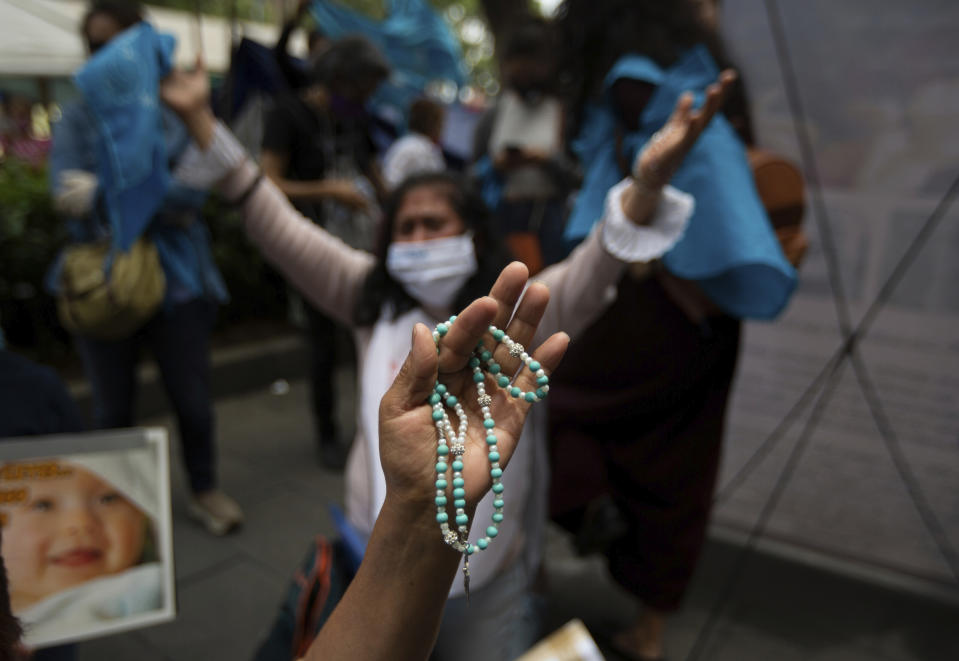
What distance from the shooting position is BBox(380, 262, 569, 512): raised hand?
2.15ft

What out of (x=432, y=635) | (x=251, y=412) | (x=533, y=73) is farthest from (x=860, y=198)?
(x=251, y=412)

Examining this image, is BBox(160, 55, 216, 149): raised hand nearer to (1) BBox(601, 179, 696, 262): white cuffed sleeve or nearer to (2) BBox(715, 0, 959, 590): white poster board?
(1) BBox(601, 179, 696, 262): white cuffed sleeve

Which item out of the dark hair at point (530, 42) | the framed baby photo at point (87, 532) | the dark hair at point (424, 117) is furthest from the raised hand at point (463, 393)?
the dark hair at point (424, 117)

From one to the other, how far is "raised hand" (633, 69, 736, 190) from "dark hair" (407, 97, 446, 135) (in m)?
2.82

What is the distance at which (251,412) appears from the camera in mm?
4215

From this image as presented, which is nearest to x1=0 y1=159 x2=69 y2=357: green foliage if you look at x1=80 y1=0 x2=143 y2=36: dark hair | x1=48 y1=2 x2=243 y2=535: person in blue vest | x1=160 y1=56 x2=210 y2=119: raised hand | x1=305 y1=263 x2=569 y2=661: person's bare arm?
x1=48 y1=2 x2=243 y2=535: person in blue vest

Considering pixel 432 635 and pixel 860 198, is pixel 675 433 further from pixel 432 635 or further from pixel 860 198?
pixel 432 635

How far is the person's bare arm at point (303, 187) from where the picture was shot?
2.89 metres

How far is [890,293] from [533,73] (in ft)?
5.50

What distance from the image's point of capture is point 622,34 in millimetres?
1855

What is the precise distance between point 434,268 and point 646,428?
3.04ft

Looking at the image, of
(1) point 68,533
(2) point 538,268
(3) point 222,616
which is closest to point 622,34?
(2) point 538,268

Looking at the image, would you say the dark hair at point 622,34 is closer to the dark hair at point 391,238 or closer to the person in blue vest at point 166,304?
the dark hair at point 391,238

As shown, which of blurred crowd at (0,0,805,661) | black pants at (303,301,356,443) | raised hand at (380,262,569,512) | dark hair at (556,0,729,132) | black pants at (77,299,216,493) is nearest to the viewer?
raised hand at (380,262,569,512)
